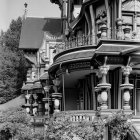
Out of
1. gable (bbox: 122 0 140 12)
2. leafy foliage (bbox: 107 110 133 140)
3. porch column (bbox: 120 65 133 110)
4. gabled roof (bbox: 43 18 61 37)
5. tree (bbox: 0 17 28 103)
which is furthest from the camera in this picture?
tree (bbox: 0 17 28 103)

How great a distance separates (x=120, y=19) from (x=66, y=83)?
6.95 m

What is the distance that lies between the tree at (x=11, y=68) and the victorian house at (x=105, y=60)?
22.7 metres

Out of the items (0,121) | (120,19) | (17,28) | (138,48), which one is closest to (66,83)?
(0,121)

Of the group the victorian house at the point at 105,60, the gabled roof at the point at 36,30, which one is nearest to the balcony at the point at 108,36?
the victorian house at the point at 105,60

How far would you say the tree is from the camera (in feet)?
155

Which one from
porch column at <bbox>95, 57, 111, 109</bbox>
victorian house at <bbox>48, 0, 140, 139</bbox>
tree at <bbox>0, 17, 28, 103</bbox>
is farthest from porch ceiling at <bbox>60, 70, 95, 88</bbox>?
tree at <bbox>0, 17, 28, 103</bbox>

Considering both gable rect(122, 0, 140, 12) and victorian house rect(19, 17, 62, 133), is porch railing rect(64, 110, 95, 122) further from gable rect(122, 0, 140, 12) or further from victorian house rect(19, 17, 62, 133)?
victorian house rect(19, 17, 62, 133)

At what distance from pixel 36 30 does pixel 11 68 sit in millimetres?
9588

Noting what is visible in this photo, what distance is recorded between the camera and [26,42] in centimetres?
3853

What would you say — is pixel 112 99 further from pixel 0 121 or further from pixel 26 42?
pixel 26 42

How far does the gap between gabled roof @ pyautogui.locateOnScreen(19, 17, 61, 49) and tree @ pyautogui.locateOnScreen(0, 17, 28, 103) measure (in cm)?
741

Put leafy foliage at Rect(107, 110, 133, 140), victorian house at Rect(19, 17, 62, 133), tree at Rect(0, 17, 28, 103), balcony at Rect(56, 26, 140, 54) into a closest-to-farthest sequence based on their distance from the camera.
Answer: leafy foliage at Rect(107, 110, 133, 140)
balcony at Rect(56, 26, 140, 54)
victorian house at Rect(19, 17, 62, 133)
tree at Rect(0, 17, 28, 103)

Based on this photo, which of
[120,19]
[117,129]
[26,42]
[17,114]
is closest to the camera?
[117,129]

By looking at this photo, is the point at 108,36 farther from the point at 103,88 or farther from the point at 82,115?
the point at 82,115
